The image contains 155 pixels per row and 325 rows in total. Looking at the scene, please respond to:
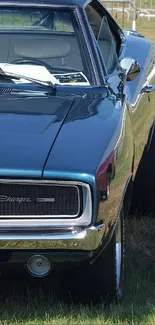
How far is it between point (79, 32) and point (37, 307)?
5.87 feet

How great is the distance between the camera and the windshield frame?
14.7 feet

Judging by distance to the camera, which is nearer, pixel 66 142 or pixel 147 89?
pixel 66 142

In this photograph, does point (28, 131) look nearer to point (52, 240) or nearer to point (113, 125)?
point (113, 125)

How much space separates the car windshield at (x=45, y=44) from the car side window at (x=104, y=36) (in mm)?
242

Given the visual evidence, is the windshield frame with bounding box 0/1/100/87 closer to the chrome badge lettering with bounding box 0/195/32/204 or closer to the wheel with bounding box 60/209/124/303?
the wheel with bounding box 60/209/124/303

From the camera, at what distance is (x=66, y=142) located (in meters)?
3.49

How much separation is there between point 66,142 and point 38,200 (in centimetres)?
35

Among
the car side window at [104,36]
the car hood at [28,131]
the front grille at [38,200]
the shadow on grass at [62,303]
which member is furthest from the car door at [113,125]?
the shadow on grass at [62,303]

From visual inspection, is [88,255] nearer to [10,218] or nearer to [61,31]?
[10,218]

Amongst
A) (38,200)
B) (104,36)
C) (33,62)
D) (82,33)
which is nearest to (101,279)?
(38,200)

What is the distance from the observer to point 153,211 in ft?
18.1

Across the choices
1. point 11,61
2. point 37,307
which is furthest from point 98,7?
point 37,307

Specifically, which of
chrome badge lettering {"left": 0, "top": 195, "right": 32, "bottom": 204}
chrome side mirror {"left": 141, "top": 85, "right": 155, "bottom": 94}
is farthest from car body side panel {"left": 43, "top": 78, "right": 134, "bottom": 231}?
chrome side mirror {"left": 141, "top": 85, "right": 155, "bottom": 94}

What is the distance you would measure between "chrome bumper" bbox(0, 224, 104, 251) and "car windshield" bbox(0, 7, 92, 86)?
140 centimetres
